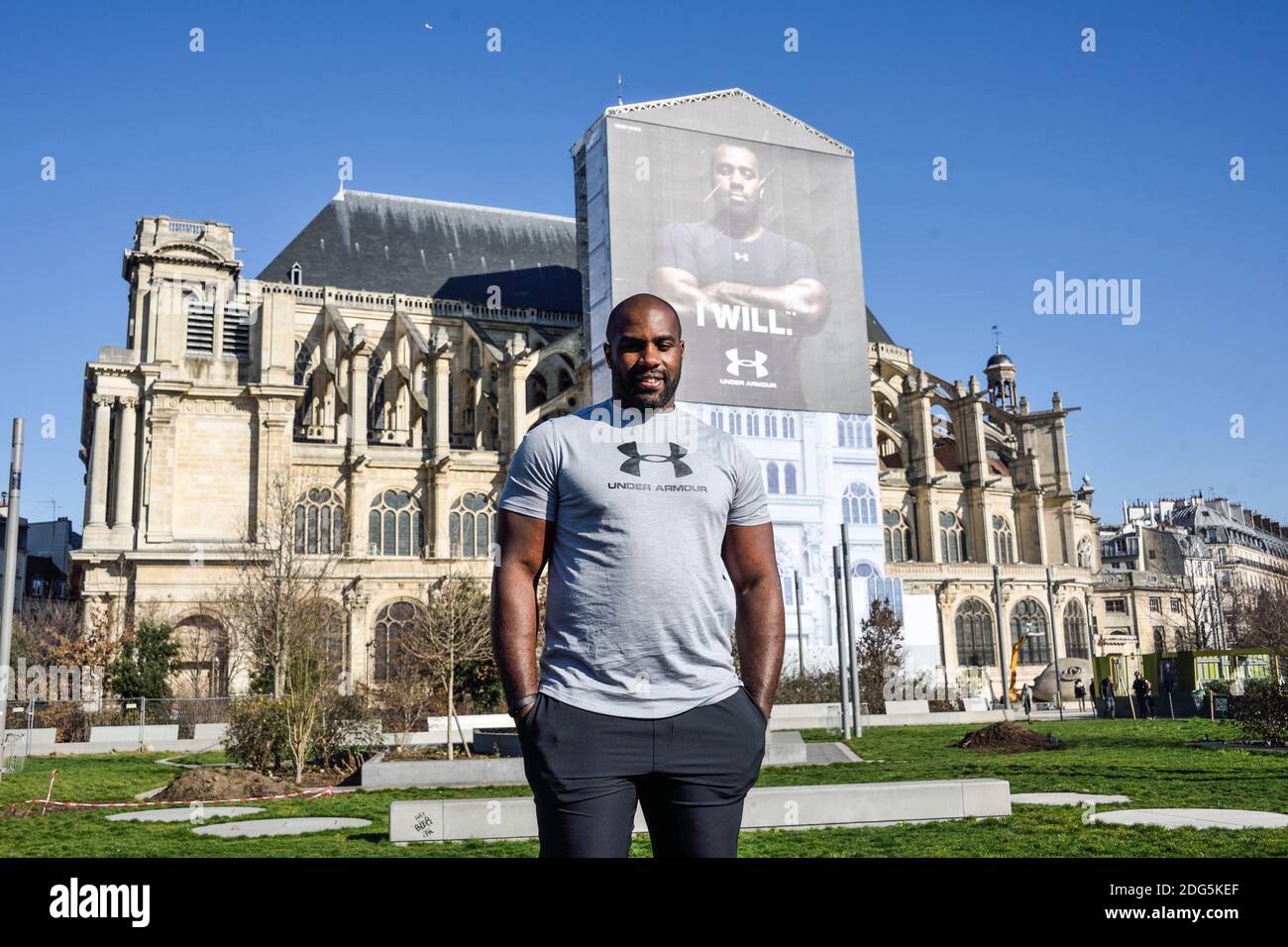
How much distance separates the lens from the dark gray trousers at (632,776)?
104 inches

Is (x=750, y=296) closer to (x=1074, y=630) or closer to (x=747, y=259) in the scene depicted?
(x=747, y=259)

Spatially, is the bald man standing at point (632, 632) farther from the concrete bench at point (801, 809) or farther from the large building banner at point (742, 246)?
the large building banner at point (742, 246)

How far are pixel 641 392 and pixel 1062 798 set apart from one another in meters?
8.34

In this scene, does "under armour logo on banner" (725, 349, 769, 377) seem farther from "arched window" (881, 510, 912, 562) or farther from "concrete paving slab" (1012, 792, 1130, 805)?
"concrete paving slab" (1012, 792, 1130, 805)

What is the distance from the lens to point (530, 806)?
321 inches

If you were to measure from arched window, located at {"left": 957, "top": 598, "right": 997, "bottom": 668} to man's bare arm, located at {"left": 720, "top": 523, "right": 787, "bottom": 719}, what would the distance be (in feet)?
152

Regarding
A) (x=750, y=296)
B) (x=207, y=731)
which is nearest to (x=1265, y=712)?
(x=207, y=731)

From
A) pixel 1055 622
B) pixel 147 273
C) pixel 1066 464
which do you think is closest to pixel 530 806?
pixel 147 273

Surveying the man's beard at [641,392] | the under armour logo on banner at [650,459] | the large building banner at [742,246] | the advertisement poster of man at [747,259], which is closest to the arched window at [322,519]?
the large building banner at [742,246]

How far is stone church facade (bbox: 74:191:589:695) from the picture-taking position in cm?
3572

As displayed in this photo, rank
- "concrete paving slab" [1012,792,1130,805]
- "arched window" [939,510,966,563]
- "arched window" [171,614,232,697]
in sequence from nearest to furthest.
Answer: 1. "concrete paving slab" [1012,792,1130,805]
2. "arched window" [171,614,232,697]
3. "arched window" [939,510,966,563]

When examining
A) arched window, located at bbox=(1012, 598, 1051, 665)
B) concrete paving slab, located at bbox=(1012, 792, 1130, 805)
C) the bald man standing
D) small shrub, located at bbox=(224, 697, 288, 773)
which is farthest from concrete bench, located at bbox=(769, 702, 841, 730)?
arched window, located at bbox=(1012, 598, 1051, 665)

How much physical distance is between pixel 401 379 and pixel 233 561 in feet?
40.5

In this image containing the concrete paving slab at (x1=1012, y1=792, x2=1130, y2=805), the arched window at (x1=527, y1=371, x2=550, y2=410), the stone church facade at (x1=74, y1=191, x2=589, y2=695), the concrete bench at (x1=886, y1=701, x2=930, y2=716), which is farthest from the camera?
the arched window at (x1=527, y1=371, x2=550, y2=410)
